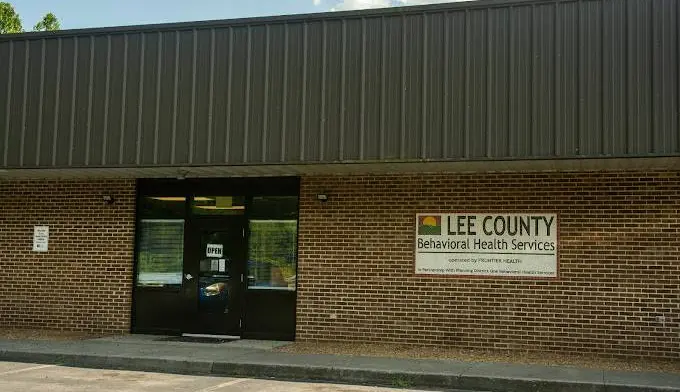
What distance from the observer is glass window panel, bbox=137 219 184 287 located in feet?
44.7

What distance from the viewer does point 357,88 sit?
1123cm

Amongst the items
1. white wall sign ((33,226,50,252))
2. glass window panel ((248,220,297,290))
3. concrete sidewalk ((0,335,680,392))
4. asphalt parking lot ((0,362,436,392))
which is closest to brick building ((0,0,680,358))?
glass window panel ((248,220,297,290))

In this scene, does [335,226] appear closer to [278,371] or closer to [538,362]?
[278,371]

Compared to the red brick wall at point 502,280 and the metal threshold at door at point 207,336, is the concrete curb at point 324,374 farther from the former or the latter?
the metal threshold at door at point 207,336

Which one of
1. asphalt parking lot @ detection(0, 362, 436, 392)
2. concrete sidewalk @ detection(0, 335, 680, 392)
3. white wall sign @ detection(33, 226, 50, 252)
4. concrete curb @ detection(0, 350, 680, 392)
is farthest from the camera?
white wall sign @ detection(33, 226, 50, 252)

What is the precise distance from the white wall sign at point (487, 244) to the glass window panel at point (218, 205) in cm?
315

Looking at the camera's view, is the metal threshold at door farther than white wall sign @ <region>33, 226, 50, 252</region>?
No

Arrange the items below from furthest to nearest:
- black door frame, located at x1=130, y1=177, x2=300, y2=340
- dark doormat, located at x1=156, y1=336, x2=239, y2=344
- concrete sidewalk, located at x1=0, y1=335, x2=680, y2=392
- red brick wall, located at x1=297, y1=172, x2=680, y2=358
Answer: black door frame, located at x1=130, y1=177, x2=300, y2=340 < dark doormat, located at x1=156, y1=336, x2=239, y2=344 < red brick wall, located at x1=297, y1=172, x2=680, y2=358 < concrete sidewalk, located at x1=0, y1=335, x2=680, y2=392

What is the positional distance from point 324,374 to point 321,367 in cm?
10

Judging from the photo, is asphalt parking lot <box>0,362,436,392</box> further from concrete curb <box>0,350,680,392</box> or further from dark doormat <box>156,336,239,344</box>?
dark doormat <box>156,336,239,344</box>

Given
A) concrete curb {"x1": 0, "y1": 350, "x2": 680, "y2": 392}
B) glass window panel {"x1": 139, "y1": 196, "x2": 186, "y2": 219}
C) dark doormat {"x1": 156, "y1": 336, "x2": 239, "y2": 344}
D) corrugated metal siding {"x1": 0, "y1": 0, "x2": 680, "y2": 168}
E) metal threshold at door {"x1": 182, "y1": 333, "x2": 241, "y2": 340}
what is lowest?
concrete curb {"x1": 0, "y1": 350, "x2": 680, "y2": 392}

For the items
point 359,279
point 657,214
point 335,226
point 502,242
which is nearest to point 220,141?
point 335,226

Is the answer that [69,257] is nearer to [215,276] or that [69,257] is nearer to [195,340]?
[215,276]

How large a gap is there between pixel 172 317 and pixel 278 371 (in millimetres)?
3858
